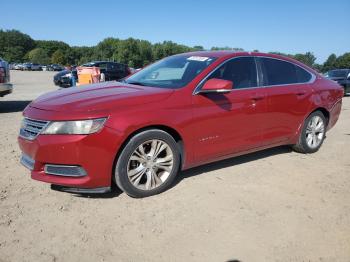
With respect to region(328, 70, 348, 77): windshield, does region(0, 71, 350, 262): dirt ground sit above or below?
below

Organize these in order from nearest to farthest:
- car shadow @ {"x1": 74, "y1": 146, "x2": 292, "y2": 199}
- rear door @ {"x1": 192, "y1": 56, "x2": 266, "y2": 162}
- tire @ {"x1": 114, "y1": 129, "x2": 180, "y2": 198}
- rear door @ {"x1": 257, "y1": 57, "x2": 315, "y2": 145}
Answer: tire @ {"x1": 114, "y1": 129, "x2": 180, "y2": 198}, car shadow @ {"x1": 74, "y1": 146, "x2": 292, "y2": 199}, rear door @ {"x1": 192, "y1": 56, "x2": 266, "y2": 162}, rear door @ {"x1": 257, "y1": 57, "x2": 315, "y2": 145}

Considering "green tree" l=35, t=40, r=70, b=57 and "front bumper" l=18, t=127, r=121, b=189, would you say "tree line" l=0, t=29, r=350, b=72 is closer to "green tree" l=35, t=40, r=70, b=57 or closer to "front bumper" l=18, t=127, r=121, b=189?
"green tree" l=35, t=40, r=70, b=57

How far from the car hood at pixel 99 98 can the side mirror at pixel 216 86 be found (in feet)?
1.39

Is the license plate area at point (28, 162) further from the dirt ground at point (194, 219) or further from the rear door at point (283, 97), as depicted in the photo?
the rear door at point (283, 97)

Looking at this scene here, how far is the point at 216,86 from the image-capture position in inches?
167

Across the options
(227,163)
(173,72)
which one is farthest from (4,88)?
(227,163)

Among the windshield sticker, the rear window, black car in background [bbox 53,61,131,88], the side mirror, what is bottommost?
black car in background [bbox 53,61,131,88]

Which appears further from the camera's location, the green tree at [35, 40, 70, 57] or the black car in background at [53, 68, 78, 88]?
the green tree at [35, 40, 70, 57]

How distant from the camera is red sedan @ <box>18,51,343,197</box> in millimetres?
3633

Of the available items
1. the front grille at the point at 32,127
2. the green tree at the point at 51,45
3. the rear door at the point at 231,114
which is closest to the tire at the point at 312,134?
the rear door at the point at 231,114

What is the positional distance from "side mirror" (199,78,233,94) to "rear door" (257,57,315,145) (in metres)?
1.04

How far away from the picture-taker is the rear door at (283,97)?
5.12 m

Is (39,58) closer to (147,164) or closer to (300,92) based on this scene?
(300,92)

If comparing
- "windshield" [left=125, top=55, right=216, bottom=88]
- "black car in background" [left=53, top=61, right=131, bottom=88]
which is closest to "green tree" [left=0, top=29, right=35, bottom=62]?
"black car in background" [left=53, top=61, right=131, bottom=88]
